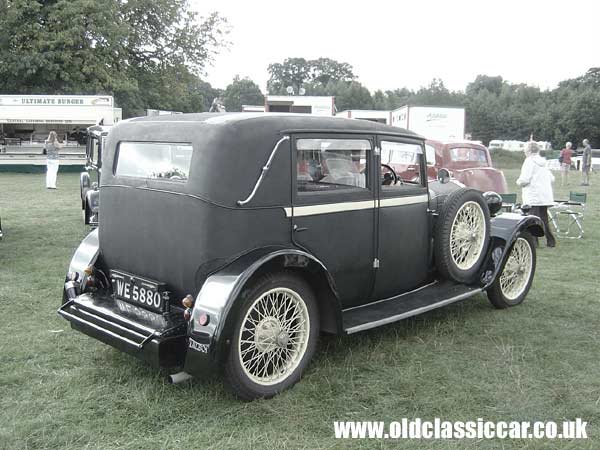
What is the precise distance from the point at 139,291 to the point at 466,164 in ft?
30.7

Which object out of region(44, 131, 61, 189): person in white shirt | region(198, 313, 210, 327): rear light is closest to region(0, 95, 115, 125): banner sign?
region(44, 131, 61, 189): person in white shirt

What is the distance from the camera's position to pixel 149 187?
4.04m

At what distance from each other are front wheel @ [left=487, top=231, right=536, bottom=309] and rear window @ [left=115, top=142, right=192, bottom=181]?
10.6 ft

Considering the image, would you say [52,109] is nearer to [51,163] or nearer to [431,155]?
[51,163]

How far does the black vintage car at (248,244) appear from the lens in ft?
11.9

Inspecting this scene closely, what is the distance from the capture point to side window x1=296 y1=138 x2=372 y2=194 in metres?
4.12

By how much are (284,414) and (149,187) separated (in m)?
1.77

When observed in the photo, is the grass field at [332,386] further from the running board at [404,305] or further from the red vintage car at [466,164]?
the red vintage car at [466,164]

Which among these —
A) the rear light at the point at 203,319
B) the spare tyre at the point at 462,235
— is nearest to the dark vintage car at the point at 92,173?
the spare tyre at the point at 462,235

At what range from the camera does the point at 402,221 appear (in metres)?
4.75

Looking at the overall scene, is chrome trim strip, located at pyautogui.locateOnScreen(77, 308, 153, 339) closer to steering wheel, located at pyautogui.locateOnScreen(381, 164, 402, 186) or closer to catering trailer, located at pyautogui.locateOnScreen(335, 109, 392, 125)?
steering wheel, located at pyautogui.locateOnScreen(381, 164, 402, 186)

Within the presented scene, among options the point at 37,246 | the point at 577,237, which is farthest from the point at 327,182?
the point at 577,237

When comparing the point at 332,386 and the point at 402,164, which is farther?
the point at 402,164

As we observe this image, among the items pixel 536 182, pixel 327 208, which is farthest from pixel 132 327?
pixel 536 182
